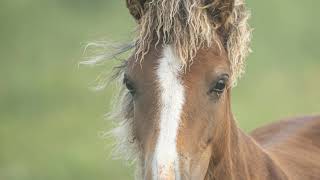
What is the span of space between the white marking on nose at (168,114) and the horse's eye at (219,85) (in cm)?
21

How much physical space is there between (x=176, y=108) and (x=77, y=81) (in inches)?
453

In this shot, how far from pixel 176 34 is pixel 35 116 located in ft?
32.6

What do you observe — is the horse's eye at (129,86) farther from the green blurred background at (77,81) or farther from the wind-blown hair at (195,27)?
the green blurred background at (77,81)

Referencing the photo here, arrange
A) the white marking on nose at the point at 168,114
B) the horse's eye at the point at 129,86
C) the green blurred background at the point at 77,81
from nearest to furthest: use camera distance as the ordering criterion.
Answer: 1. the white marking on nose at the point at 168,114
2. the horse's eye at the point at 129,86
3. the green blurred background at the point at 77,81

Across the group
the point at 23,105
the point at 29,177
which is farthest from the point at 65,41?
the point at 29,177

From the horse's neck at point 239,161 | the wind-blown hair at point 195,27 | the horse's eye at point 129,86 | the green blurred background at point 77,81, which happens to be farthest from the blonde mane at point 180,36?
the green blurred background at point 77,81

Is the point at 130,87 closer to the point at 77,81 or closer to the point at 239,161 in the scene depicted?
the point at 239,161

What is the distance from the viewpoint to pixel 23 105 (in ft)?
47.8

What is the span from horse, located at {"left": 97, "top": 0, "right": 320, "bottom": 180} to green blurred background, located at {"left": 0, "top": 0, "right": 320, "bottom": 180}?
19.3 ft

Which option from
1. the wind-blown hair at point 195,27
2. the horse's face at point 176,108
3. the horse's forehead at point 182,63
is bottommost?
the horse's face at point 176,108

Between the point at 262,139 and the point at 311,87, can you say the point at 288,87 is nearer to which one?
the point at 311,87

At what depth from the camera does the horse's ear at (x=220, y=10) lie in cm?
457

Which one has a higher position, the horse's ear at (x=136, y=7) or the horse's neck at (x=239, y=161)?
the horse's ear at (x=136, y=7)

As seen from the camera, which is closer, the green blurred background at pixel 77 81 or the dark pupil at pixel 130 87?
the dark pupil at pixel 130 87
